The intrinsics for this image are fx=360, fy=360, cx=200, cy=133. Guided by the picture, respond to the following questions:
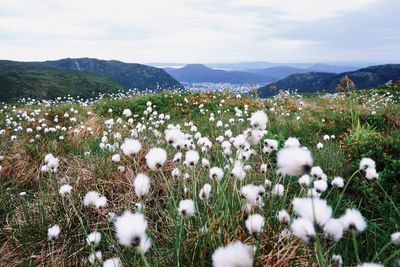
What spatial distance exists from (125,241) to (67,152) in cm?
651

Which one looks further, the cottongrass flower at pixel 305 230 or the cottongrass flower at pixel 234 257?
the cottongrass flower at pixel 305 230

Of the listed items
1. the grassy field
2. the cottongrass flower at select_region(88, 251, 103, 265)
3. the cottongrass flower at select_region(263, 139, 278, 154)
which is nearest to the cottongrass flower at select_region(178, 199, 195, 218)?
the grassy field

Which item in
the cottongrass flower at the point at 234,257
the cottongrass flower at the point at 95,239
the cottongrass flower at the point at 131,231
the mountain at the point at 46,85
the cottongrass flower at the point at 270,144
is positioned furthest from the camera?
the mountain at the point at 46,85

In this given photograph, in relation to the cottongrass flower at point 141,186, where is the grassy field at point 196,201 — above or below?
below

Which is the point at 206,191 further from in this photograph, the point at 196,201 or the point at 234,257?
the point at 234,257

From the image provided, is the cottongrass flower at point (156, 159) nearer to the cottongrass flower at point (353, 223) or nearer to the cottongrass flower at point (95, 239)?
the cottongrass flower at point (95, 239)

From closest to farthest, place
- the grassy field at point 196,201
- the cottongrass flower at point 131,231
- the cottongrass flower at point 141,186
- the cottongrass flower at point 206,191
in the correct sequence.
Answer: the cottongrass flower at point 131,231 → the cottongrass flower at point 141,186 → the grassy field at point 196,201 → the cottongrass flower at point 206,191

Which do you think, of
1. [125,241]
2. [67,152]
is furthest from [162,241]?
[67,152]

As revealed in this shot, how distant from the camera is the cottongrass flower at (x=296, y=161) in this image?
1.37m

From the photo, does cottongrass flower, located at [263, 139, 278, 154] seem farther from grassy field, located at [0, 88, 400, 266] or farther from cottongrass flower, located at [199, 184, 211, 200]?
cottongrass flower, located at [199, 184, 211, 200]

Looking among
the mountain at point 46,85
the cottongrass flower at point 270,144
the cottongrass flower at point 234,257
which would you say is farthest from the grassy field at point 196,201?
the mountain at point 46,85

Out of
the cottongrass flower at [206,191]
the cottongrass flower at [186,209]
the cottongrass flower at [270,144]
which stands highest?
the cottongrass flower at [270,144]

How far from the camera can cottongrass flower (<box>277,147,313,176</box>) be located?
1.37 meters

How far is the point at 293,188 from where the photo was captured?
4777 millimetres
